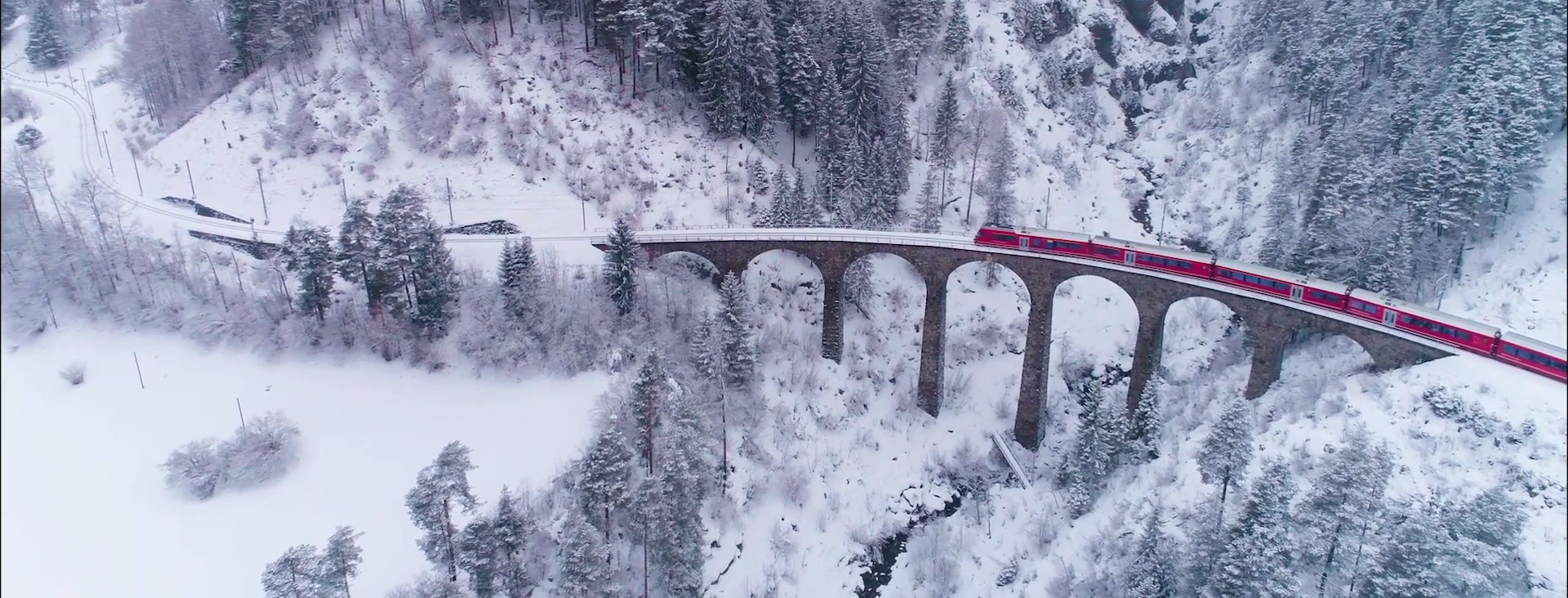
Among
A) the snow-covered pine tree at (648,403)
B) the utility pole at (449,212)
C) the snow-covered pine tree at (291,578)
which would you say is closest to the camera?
the snow-covered pine tree at (291,578)

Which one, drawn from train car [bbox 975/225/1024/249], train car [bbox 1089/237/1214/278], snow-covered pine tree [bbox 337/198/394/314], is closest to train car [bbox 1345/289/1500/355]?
train car [bbox 1089/237/1214/278]

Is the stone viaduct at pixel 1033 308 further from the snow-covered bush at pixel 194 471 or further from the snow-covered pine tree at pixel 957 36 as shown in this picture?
the snow-covered pine tree at pixel 957 36

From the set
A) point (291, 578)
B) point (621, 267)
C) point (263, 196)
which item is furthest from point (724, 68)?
point (291, 578)

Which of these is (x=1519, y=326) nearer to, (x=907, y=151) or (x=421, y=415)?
(x=907, y=151)

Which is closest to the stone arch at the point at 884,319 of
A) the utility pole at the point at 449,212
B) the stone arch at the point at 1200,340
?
the stone arch at the point at 1200,340

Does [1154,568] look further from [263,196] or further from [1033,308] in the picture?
[263,196]

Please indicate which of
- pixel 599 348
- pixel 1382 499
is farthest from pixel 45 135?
pixel 1382 499
